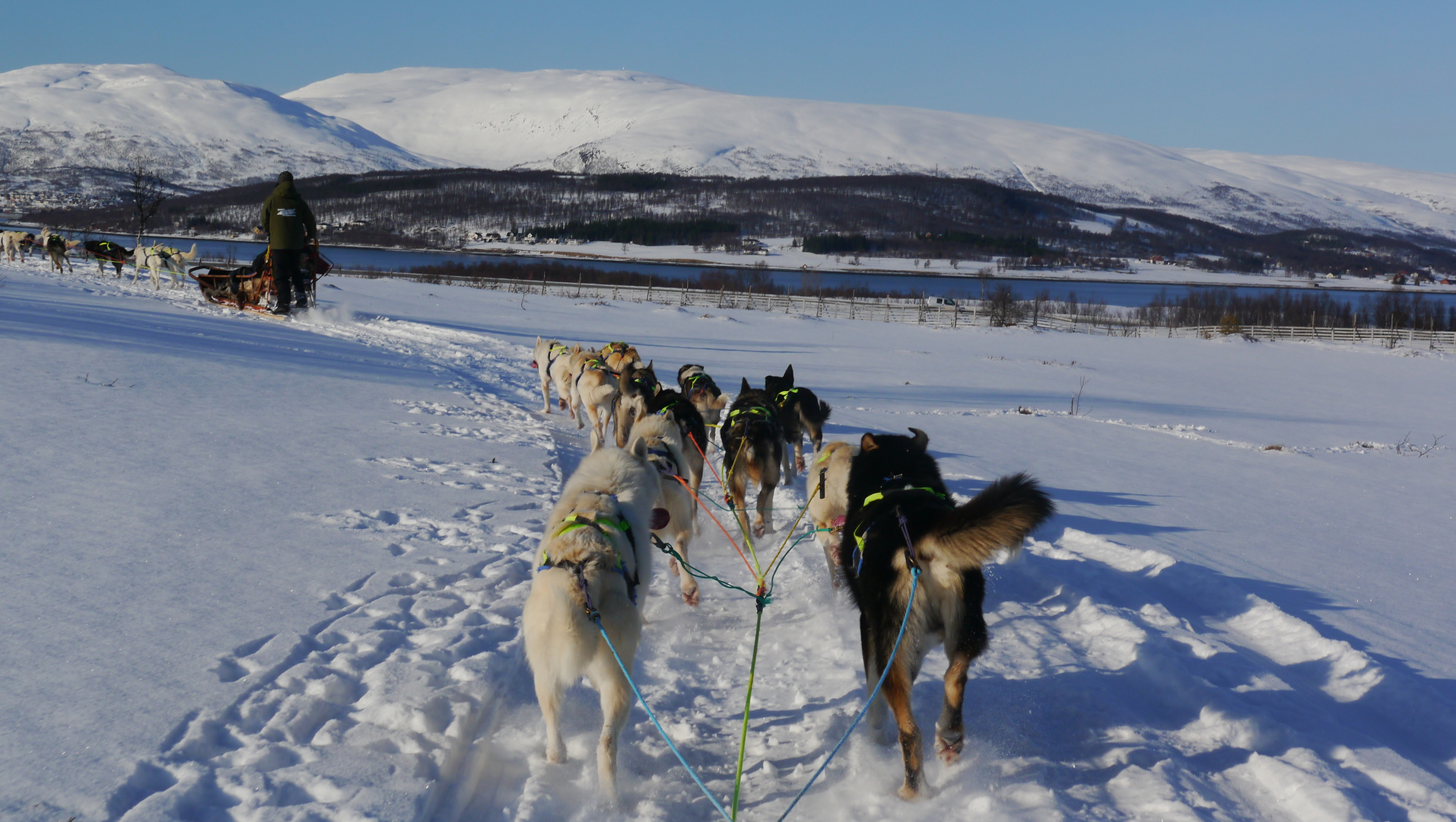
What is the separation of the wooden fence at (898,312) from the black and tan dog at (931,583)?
40.5m

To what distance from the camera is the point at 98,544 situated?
3.76 meters

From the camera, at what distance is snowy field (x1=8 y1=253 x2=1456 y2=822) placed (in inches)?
110

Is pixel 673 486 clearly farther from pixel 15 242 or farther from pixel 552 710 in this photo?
pixel 15 242

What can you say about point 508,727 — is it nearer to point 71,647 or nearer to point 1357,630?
point 71,647

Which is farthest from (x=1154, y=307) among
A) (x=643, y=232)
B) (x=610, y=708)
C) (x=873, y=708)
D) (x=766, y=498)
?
→ (x=643, y=232)

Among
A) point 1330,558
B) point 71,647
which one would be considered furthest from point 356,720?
point 1330,558

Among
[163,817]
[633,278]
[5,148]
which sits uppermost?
[5,148]

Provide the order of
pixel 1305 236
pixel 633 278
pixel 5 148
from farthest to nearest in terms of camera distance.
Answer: pixel 5 148 → pixel 1305 236 → pixel 633 278

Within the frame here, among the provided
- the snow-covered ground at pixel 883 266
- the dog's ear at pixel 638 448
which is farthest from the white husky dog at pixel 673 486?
the snow-covered ground at pixel 883 266

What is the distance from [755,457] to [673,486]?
1.17 meters

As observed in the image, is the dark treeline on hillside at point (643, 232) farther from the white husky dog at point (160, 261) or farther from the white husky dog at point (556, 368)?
the white husky dog at point (556, 368)

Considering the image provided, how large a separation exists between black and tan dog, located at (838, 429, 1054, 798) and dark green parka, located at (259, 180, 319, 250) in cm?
1326

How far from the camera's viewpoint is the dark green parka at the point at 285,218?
13.4 m

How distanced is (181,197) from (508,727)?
184723mm
